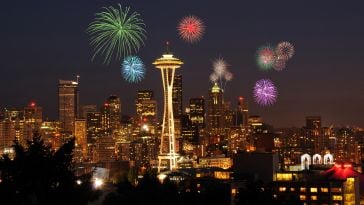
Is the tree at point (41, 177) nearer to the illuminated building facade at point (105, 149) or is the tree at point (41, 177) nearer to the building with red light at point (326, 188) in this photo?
the building with red light at point (326, 188)

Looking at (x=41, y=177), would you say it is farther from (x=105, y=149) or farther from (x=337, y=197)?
(x=105, y=149)

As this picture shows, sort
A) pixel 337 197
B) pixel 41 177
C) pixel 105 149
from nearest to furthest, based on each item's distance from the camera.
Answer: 1. pixel 41 177
2. pixel 337 197
3. pixel 105 149

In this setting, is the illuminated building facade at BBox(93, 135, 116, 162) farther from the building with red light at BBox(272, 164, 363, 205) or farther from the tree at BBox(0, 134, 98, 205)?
the tree at BBox(0, 134, 98, 205)

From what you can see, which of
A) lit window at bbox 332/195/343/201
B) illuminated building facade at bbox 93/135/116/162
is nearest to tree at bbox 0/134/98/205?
lit window at bbox 332/195/343/201

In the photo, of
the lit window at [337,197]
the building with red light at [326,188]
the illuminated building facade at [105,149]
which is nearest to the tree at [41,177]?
the building with red light at [326,188]

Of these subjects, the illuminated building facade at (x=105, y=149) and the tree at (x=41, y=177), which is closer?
the tree at (x=41, y=177)

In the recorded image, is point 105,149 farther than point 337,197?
Yes

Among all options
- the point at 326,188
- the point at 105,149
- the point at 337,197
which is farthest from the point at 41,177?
the point at 105,149

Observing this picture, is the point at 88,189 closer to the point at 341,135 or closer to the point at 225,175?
the point at 225,175

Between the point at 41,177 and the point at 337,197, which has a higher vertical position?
the point at 41,177
